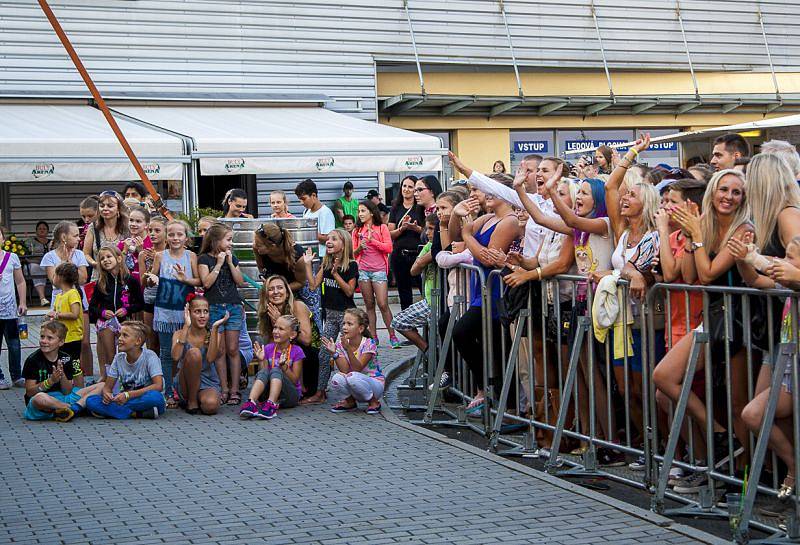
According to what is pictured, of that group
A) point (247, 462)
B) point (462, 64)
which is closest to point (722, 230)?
point (247, 462)

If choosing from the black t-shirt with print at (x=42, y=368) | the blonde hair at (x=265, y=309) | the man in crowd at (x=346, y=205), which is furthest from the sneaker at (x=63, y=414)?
the man in crowd at (x=346, y=205)

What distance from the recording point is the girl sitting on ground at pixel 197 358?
10.6 metres

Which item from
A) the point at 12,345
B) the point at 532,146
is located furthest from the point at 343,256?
the point at 532,146

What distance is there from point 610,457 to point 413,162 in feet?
44.8

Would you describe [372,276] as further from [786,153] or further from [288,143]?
[786,153]

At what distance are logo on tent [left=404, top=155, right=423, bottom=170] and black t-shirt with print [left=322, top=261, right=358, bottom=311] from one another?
9.00 meters

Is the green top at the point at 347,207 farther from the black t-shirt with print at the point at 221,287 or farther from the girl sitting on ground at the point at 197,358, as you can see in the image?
the girl sitting on ground at the point at 197,358

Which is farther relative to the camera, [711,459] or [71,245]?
[71,245]

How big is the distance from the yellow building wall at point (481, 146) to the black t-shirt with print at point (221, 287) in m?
16.5

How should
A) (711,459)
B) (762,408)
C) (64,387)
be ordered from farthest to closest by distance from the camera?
(64,387), (711,459), (762,408)

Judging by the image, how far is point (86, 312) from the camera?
41.4ft

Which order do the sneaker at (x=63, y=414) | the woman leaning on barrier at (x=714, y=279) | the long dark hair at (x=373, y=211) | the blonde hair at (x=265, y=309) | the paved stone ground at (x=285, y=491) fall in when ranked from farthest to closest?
the long dark hair at (x=373, y=211) < the blonde hair at (x=265, y=309) < the sneaker at (x=63, y=414) < the woman leaning on barrier at (x=714, y=279) < the paved stone ground at (x=285, y=491)

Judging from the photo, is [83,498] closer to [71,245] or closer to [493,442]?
[493,442]

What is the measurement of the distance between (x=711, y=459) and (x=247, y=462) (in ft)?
10.5
